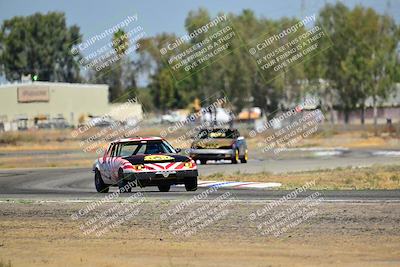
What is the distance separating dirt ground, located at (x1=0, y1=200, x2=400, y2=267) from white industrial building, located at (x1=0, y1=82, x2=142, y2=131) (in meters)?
73.6

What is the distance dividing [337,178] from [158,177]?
292 inches

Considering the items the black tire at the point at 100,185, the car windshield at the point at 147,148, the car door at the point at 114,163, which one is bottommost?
the black tire at the point at 100,185

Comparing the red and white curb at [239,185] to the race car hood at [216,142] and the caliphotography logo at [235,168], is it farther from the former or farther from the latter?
the race car hood at [216,142]

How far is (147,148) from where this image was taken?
844 inches

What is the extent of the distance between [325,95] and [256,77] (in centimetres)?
727

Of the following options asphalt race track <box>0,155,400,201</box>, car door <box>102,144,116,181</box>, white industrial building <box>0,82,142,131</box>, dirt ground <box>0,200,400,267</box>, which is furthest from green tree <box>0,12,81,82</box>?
dirt ground <box>0,200,400,267</box>

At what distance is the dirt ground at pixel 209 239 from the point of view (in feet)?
39.3

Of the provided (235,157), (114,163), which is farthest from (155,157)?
(235,157)

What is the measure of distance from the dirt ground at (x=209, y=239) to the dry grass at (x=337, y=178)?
573 cm

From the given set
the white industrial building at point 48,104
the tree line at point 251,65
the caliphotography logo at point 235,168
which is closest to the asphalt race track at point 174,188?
the caliphotography logo at point 235,168

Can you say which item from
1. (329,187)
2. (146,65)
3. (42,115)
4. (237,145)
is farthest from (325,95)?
(329,187)

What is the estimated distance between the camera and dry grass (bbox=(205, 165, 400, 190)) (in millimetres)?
23281

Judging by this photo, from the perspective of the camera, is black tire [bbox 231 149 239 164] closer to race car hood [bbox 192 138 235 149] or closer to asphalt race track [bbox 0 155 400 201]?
asphalt race track [bbox 0 155 400 201]

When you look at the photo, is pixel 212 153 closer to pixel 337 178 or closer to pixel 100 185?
pixel 337 178
